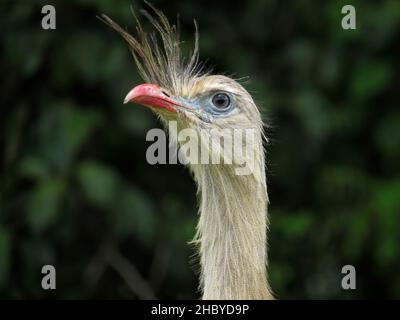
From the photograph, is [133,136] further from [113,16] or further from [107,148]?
[113,16]

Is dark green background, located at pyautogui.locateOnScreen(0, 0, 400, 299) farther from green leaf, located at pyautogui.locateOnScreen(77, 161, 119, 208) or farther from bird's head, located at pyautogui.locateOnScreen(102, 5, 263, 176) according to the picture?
bird's head, located at pyautogui.locateOnScreen(102, 5, 263, 176)

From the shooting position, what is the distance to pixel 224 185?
2617 millimetres

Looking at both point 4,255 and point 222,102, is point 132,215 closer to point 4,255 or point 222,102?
point 4,255

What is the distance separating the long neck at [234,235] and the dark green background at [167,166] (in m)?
1.55

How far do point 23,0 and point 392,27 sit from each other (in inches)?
76.3

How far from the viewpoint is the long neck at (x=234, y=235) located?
2557 millimetres

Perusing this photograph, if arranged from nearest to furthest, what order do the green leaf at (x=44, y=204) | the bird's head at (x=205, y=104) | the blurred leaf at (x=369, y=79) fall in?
the bird's head at (x=205, y=104), the green leaf at (x=44, y=204), the blurred leaf at (x=369, y=79)

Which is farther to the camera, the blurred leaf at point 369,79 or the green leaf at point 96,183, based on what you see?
the blurred leaf at point 369,79

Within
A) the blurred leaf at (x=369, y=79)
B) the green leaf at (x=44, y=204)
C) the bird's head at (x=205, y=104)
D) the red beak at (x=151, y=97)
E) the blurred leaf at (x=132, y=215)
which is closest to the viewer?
the red beak at (x=151, y=97)

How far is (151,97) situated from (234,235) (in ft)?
1.59

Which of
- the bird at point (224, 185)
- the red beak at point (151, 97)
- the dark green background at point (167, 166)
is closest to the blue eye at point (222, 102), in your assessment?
the bird at point (224, 185)

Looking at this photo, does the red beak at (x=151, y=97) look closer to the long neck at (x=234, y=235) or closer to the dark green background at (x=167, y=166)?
the long neck at (x=234, y=235)

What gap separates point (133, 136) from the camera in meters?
4.42
